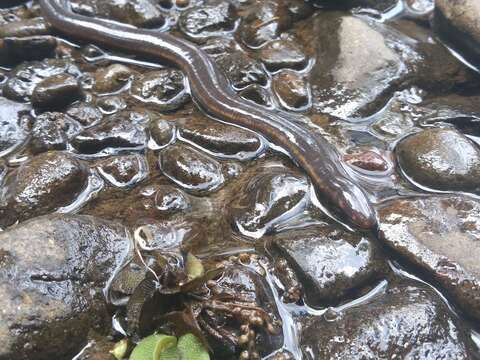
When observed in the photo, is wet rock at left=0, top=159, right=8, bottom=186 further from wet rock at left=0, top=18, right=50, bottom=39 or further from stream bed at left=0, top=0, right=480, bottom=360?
wet rock at left=0, top=18, right=50, bottom=39

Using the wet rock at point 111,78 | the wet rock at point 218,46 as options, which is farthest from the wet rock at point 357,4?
the wet rock at point 111,78

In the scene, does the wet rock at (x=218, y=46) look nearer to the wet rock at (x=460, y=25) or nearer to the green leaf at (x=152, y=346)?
the wet rock at (x=460, y=25)

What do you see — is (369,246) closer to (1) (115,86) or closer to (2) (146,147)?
(2) (146,147)

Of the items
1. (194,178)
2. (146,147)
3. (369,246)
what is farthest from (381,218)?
(146,147)

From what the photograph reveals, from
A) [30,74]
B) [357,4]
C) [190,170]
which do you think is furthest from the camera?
[357,4]

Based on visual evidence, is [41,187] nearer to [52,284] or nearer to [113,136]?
[113,136]

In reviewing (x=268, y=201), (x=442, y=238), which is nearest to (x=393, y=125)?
(x=442, y=238)
